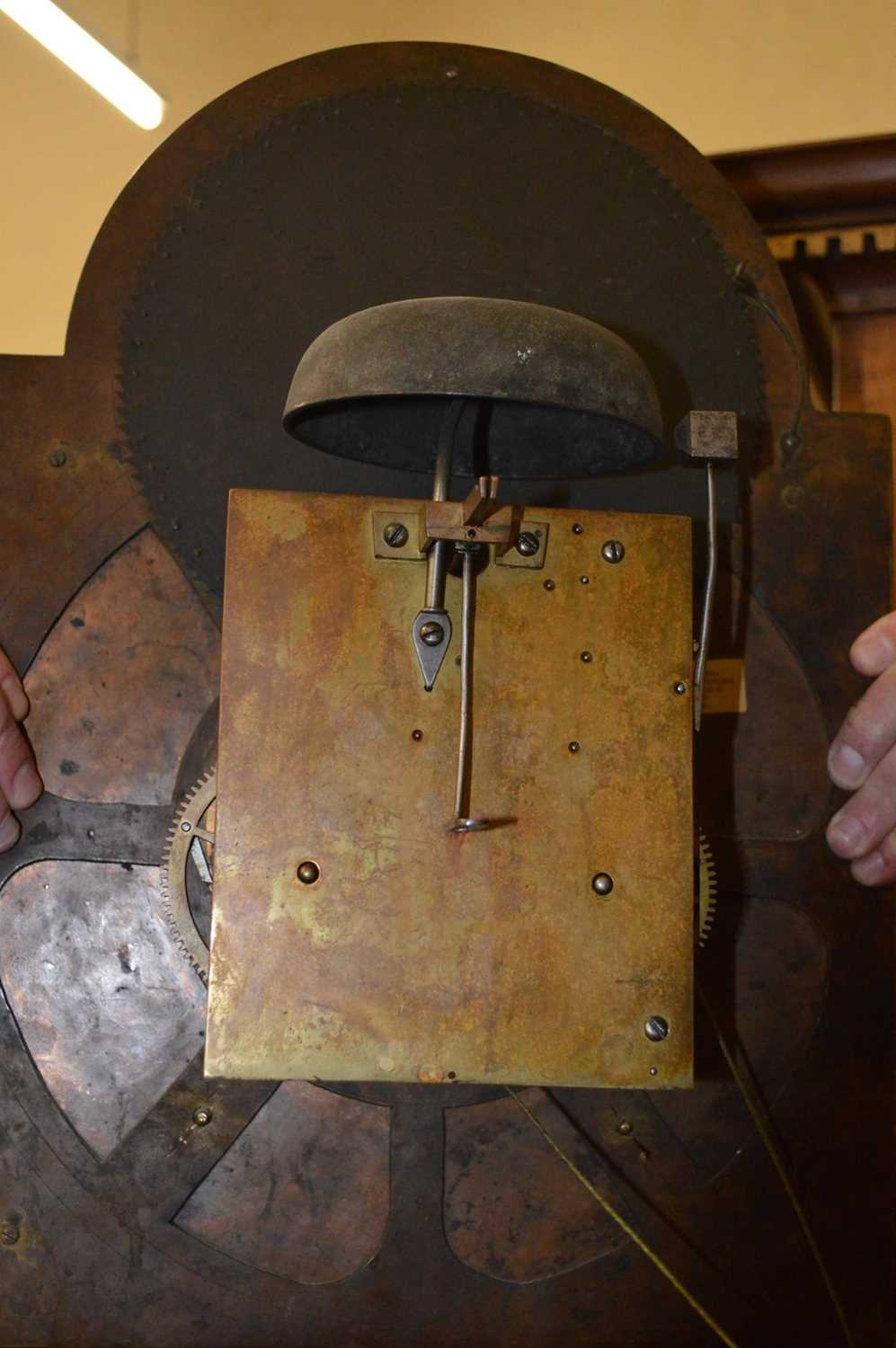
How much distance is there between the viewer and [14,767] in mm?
1358

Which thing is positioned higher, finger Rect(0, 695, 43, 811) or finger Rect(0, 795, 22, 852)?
finger Rect(0, 695, 43, 811)

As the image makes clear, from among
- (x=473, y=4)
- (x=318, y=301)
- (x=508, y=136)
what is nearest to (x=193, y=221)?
(x=318, y=301)

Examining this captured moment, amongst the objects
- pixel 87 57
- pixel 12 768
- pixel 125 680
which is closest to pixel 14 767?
pixel 12 768

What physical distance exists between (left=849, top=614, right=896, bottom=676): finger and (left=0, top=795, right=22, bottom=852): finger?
91 cm

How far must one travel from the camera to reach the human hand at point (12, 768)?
1355mm

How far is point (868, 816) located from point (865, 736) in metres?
0.09

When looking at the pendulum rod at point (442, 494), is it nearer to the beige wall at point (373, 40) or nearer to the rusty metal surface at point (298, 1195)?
the rusty metal surface at point (298, 1195)

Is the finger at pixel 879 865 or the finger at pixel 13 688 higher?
the finger at pixel 13 688

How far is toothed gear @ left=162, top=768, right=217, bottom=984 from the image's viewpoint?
1.30 metres

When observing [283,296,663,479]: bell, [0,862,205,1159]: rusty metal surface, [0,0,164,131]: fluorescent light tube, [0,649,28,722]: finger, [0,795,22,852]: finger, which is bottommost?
[0,862,205,1159]: rusty metal surface

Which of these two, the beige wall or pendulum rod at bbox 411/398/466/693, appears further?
the beige wall

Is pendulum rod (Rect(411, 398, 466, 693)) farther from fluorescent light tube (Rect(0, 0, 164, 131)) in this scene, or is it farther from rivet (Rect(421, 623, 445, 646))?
fluorescent light tube (Rect(0, 0, 164, 131))

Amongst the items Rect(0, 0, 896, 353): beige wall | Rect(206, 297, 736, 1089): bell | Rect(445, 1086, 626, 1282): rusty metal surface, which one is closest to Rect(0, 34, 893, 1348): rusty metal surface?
Rect(445, 1086, 626, 1282): rusty metal surface

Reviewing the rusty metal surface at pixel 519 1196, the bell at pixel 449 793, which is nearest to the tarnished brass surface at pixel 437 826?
the bell at pixel 449 793
